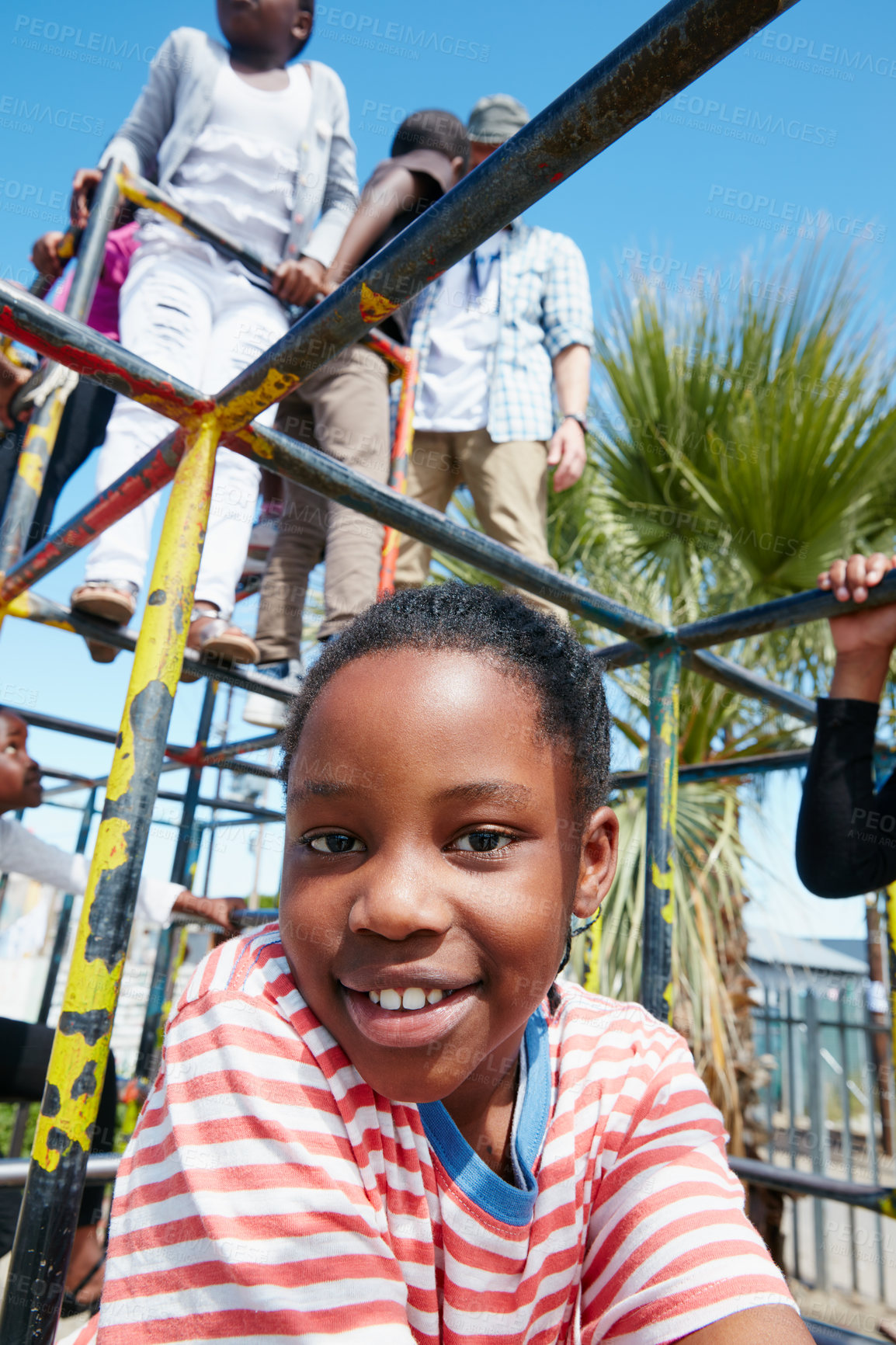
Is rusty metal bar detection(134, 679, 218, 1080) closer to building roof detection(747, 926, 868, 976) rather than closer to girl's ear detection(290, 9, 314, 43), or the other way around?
girl's ear detection(290, 9, 314, 43)

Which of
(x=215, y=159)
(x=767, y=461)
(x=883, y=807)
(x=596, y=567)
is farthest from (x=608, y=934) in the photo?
(x=215, y=159)

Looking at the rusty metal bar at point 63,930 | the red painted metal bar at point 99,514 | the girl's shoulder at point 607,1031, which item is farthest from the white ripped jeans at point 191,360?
the rusty metal bar at point 63,930

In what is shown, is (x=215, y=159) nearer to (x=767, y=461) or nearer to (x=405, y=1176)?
(x=405, y=1176)

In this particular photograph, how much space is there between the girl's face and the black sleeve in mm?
763

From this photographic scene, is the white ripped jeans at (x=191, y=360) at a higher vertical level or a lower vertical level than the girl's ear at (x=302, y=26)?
lower

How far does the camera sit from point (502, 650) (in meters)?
0.76

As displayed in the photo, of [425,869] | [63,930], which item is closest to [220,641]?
[425,869]

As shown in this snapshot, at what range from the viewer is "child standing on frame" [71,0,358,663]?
1.60m

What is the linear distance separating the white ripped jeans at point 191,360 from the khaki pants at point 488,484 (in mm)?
512

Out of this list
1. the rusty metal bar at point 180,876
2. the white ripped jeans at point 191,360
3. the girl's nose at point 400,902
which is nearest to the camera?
the girl's nose at point 400,902

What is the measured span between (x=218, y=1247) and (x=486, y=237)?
2.16 ft

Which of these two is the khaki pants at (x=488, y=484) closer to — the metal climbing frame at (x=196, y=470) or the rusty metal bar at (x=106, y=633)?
the rusty metal bar at (x=106, y=633)

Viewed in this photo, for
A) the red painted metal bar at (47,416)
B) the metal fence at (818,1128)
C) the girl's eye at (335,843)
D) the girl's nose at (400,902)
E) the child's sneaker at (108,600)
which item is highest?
the red painted metal bar at (47,416)

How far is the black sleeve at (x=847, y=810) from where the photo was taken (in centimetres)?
133
